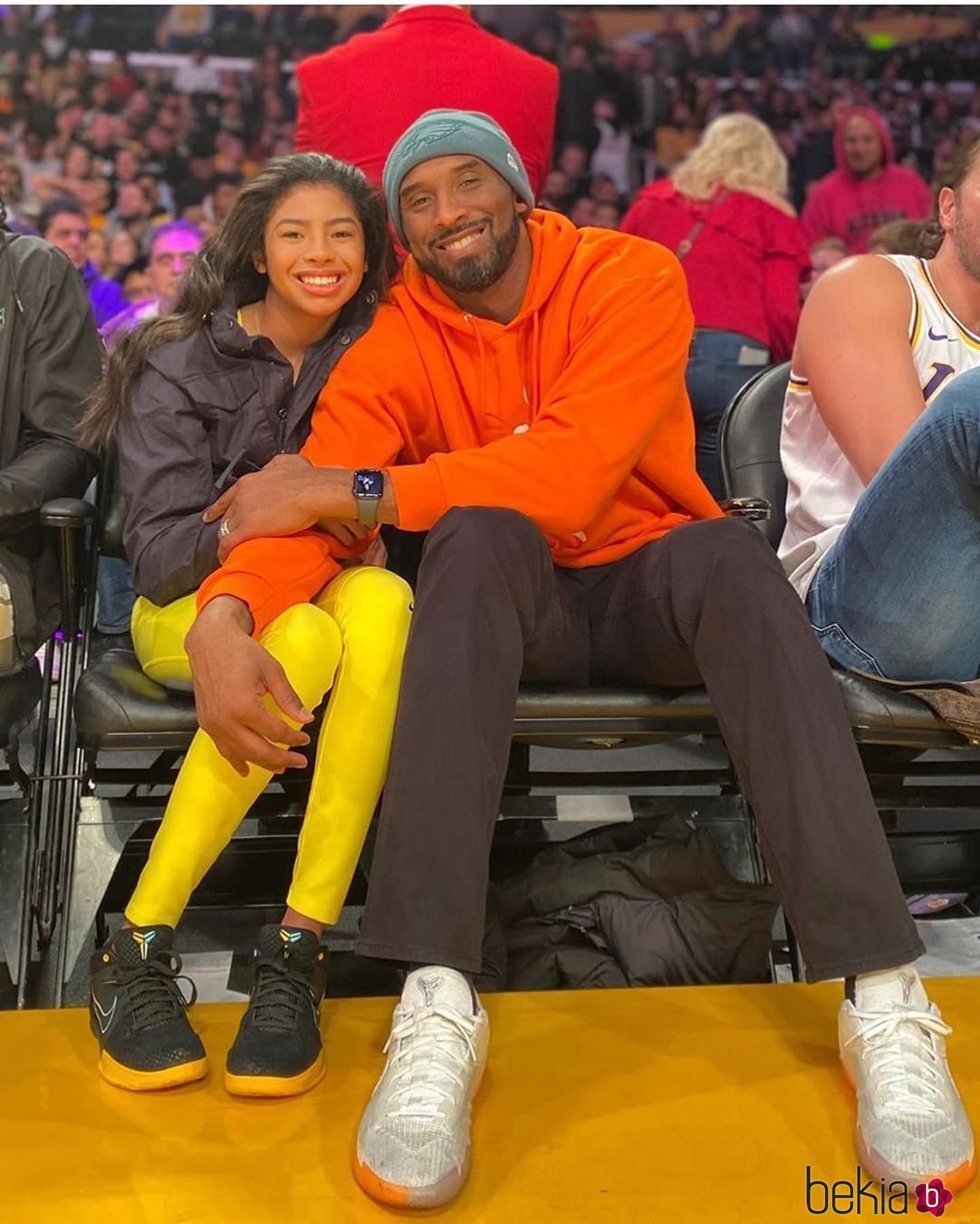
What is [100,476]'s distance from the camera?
244 cm

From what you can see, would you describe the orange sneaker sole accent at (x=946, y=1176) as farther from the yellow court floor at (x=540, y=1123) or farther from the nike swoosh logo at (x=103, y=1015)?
the nike swoosh logo at (x=103, y=1015)

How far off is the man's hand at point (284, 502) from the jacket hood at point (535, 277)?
37 centimetres

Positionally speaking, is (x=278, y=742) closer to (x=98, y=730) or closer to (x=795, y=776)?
(x=98, y=730)

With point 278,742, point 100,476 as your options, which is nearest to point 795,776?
point 278,742

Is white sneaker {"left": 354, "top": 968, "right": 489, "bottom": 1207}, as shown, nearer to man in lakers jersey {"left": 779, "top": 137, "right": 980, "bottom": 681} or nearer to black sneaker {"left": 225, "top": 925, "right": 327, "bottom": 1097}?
black sneaker {"left": 225, "top": 925, "right": 327, "bottom": 1097}

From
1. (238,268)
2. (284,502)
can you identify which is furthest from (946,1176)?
(238,268)

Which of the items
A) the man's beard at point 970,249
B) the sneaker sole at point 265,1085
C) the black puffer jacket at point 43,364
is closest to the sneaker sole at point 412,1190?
the sneaker sole at point 265,1085

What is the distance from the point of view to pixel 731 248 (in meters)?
3.90

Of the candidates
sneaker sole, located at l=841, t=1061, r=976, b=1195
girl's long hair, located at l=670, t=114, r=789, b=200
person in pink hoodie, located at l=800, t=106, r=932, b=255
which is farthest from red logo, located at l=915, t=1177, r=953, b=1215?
person in pink hoodie, located at l=800, t=106, r=932, b=255

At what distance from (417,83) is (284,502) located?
1170mm

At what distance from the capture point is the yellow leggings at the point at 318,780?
1.85 meters

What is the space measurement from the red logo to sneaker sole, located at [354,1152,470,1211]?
0.49 metres

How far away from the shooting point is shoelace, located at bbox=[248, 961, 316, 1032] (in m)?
1.76

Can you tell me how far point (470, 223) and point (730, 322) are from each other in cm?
176
